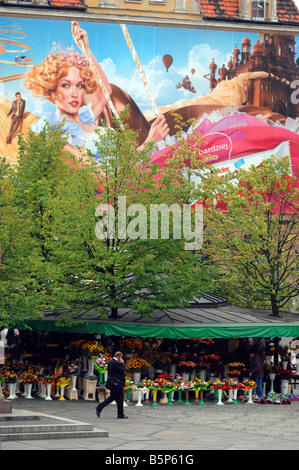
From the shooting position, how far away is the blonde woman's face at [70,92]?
54281 mm

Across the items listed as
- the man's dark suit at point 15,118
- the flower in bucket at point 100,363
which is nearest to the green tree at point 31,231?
the flower in bucket at point 100,363

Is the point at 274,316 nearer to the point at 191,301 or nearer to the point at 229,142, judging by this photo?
the point at 191,301

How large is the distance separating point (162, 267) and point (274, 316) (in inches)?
203

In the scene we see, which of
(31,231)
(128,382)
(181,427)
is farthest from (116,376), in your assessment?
(31,231)

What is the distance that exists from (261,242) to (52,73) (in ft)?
94.2

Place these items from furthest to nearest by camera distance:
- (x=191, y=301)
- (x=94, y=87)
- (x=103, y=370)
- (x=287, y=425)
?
(x=94, y=87) → (x=191, y=301) → (x=103, y=370) → (x=287, y=425)

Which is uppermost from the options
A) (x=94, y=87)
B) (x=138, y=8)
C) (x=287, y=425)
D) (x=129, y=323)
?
(x=138, y=8)

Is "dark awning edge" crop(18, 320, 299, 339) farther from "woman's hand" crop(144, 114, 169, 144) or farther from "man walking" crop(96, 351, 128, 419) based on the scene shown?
"woman's hand" crop(144, 114, 169, 144)

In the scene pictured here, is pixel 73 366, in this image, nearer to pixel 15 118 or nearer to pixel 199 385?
pixel 199 385

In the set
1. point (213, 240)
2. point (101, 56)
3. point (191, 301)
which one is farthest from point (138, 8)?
point (191, 301)

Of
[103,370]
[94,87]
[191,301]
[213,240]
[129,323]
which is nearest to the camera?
[103,370]

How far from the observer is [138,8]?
55406 millimetres

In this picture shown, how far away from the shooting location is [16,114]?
177 ft

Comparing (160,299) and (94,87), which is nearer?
(160,299)
